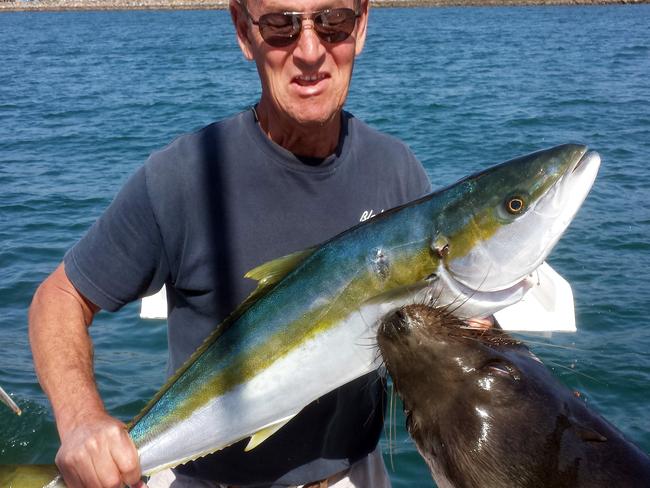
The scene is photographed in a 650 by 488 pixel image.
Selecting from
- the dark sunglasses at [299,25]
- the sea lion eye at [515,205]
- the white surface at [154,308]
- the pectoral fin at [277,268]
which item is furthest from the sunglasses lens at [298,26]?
the white surface at [154,308]

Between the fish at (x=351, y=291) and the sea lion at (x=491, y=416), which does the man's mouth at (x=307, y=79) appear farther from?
the sea lion at (x=491, y=416)

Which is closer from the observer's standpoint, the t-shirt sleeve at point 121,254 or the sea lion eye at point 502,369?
the sea lion eye at point 502,369

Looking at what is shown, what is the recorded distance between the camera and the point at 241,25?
A: 10.3 feet

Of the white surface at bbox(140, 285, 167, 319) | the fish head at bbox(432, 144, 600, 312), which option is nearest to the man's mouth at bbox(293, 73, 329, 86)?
the fish head at bbox(432, 144, 600, 312)

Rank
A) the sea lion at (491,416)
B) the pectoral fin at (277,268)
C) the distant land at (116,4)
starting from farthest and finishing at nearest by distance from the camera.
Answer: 1. the distant land at (116,4)
2. the pectoral fin at (277,268)
3. the sea lion at (491,416)

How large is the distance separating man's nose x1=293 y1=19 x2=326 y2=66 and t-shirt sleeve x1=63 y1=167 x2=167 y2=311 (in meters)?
0.73

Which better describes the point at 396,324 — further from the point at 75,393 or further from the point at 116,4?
the point at 116,4

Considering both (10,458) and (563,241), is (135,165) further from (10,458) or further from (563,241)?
(10,458)

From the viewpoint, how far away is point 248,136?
3020 mm

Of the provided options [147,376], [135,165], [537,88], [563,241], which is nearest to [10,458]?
[147,376]

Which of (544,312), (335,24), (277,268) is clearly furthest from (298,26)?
(544,312)

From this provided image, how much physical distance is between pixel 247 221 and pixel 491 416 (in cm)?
129

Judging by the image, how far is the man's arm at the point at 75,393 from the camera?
2.47 m

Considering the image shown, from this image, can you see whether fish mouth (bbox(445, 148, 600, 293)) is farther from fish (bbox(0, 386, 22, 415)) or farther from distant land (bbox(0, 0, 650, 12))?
distant land (bbox(0, 0, 650, 12))
